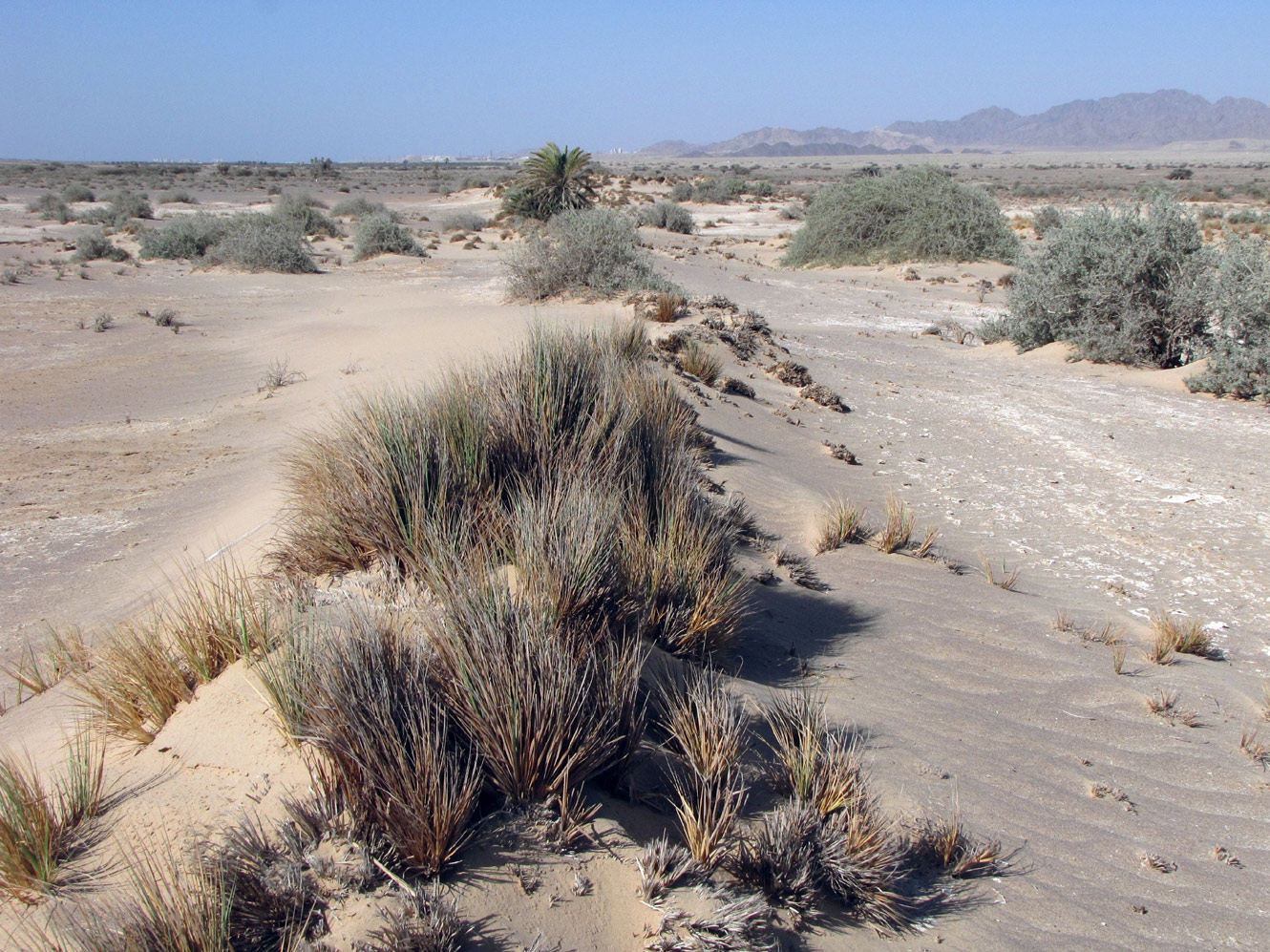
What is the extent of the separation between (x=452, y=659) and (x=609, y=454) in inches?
88.2

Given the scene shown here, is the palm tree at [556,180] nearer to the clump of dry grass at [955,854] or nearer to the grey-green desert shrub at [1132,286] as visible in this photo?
the grey-green desert shrub at [1132,286]

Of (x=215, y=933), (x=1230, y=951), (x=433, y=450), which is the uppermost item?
(x=433, y=450)

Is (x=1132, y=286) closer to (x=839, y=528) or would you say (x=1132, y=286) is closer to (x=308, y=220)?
(x=839, y=528)

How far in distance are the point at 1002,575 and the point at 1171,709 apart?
6.29ft

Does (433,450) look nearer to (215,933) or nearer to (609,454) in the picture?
(609,454)

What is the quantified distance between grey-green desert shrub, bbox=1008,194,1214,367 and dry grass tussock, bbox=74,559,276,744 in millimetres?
13892

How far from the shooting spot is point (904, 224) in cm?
2580

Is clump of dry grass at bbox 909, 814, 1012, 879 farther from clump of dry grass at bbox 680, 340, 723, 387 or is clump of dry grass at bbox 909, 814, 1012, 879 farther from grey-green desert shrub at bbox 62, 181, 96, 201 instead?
grey-green desert shrub at bbox 62, 181, 96, 201

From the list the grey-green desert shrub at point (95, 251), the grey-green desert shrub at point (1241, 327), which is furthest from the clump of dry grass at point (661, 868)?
the grey-green desert shrub at point (95, 251)

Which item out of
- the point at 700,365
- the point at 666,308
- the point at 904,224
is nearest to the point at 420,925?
the point at 700,365

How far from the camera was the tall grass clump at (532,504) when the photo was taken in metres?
3.54

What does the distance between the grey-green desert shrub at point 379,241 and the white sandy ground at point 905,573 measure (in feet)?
32.4

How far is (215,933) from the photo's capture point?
2.04 meters

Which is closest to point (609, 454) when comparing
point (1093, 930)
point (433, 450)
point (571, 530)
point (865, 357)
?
point (433, 450)
